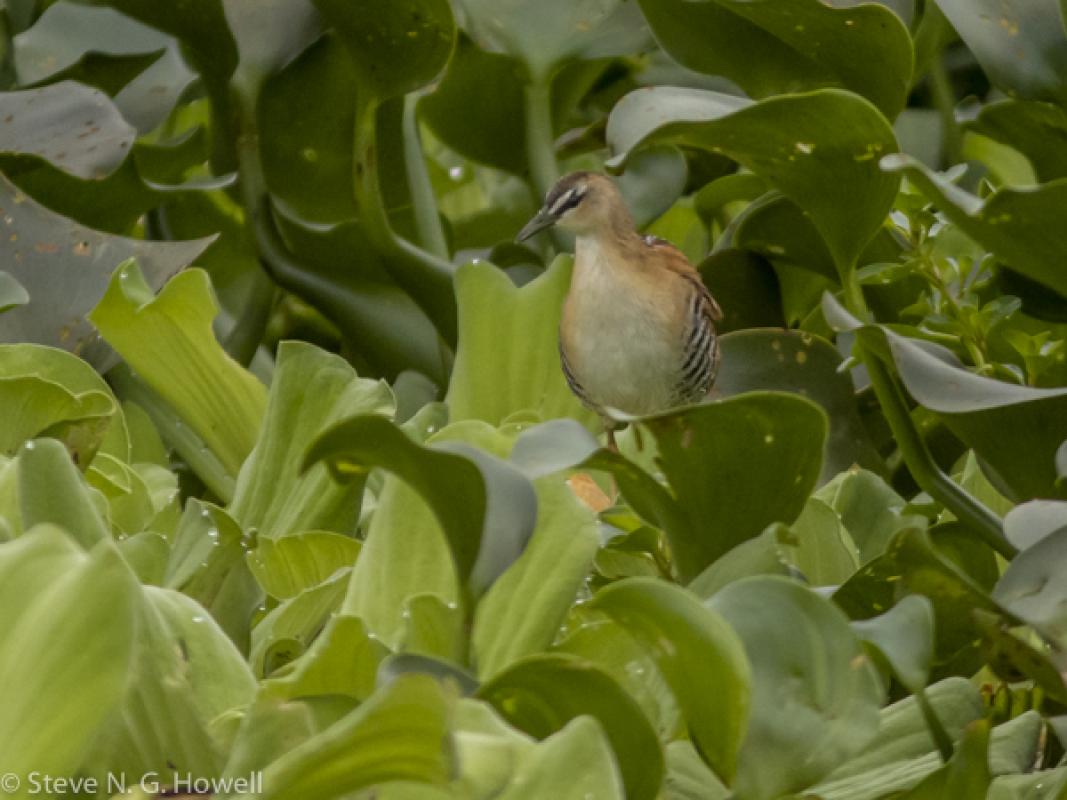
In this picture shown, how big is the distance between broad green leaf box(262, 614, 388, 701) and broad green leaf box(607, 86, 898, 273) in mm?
427


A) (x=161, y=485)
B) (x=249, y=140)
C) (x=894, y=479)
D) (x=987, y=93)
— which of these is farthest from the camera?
(x=987, y=93)

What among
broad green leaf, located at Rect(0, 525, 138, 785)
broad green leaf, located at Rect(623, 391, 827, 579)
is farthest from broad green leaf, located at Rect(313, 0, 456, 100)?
broad green leaf, located at Rect(0, 525, 138, 785)

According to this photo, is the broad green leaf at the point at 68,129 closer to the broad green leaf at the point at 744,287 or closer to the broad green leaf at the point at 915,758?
the broad green leaf at the point at 744,287

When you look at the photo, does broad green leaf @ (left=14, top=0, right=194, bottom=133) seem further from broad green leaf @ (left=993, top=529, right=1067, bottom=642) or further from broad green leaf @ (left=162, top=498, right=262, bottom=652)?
broad green leaf @ (left=993, top=529, right=1067, bottom=642)

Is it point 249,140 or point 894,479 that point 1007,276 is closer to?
point 894,479

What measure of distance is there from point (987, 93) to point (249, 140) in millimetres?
683

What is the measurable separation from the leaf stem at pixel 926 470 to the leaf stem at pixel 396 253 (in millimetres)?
555

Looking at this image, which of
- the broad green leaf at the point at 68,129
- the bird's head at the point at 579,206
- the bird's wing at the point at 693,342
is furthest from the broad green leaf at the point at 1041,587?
the bird's wing at the point at 693,342

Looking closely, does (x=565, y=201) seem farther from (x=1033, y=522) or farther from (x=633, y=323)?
(x=1033, y=522)

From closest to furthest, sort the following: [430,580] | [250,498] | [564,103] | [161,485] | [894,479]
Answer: [430,580] → [250,498] → [161,485] → [894,479] → [564,103]

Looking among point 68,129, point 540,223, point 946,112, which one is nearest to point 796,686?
point 68,129

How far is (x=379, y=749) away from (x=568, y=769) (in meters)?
0.06

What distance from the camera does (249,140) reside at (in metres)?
1.48

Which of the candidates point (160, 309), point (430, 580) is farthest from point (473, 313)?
point (430, 580)
